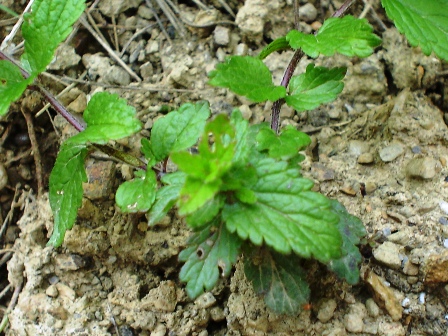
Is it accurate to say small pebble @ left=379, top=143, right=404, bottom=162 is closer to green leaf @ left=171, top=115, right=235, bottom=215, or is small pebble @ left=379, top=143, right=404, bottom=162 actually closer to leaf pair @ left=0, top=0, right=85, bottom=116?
green leaf @ left=171, top=115, right=235, bottom=215

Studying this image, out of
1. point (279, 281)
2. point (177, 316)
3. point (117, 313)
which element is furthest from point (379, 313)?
point (117, 313)

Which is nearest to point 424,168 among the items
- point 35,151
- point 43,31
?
point 43,31

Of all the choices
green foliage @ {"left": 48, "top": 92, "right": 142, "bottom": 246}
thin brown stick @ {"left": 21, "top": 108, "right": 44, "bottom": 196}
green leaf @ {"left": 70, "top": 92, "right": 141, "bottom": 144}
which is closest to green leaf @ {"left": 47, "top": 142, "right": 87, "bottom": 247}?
green foliage @ {"left": 48, "top": 92, "right": 142, "bottom": 246}

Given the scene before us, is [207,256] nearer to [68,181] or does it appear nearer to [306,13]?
[68,181]

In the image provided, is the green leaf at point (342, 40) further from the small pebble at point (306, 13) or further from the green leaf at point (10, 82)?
the green leaf at point (10, 82)

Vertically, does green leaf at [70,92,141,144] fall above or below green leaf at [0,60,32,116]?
below
